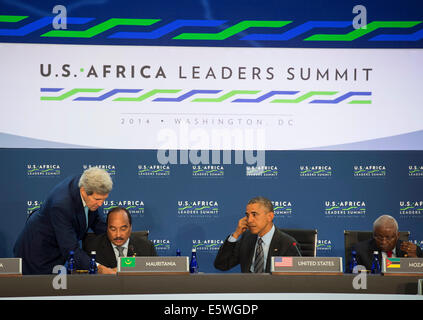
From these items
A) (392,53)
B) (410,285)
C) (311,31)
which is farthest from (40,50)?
(410,285)

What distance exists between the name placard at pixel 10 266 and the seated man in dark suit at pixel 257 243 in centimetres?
167

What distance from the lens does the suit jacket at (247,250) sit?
3670mm

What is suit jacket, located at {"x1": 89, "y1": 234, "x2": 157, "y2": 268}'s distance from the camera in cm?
367

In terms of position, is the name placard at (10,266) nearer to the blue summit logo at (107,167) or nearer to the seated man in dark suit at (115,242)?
the seated man in dark suit at (115,242)

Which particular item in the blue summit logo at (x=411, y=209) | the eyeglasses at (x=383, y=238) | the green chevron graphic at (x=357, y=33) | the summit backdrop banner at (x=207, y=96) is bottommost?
the eyeglasses at (x=383, y=238)

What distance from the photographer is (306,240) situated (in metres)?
4.11

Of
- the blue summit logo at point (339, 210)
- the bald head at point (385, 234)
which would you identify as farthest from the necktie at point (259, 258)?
the blue summit logo at point (339, 210)

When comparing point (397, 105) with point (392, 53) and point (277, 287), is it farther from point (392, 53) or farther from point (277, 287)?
point (277, 287)

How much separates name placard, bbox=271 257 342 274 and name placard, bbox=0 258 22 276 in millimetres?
1369

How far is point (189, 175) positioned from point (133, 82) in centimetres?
110

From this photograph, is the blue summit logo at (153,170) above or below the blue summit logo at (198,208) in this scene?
above

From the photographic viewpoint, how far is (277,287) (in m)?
2.53

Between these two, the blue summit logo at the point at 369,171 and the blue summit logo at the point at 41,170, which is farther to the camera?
the blue summit logo at the point at 369,171

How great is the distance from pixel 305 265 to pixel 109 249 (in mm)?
1583
